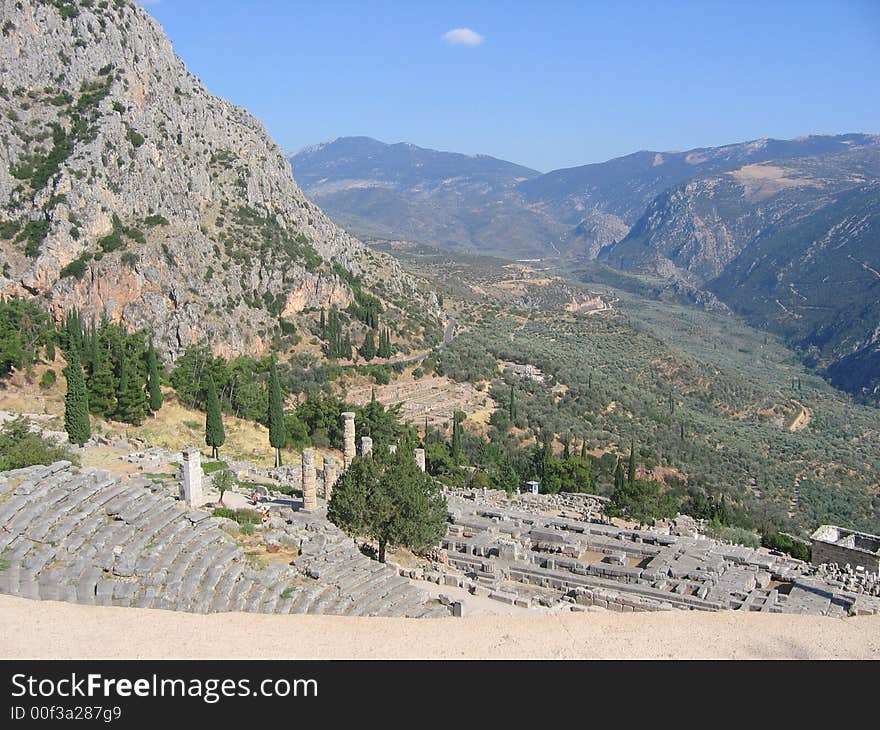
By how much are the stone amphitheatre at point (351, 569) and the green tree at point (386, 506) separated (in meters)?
0.80

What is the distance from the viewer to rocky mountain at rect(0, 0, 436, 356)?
60.2m

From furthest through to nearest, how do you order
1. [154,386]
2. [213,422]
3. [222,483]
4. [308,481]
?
1. [154,386]
2. [213,422]
3. [308,481]
4. [222,483]

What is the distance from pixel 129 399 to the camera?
4062cm

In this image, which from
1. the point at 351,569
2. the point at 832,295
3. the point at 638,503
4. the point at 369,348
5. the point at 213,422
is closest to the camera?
the point at 351,569

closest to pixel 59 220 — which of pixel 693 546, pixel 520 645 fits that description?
pixel 693 546

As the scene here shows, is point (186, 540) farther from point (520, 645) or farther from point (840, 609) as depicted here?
point (840, 609)

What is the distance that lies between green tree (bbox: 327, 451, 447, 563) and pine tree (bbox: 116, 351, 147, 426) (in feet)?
64.2

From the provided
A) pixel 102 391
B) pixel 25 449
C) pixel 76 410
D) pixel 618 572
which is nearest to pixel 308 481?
pixel 25 449

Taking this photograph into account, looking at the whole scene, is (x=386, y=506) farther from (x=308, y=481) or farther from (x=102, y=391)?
(x=102, y=391)

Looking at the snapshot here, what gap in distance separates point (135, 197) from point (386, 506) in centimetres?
5091

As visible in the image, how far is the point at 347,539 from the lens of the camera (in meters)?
24.4

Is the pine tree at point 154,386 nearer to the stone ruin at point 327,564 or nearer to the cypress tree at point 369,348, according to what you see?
the stone ruin at point 327,564

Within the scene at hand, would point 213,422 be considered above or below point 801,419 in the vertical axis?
above

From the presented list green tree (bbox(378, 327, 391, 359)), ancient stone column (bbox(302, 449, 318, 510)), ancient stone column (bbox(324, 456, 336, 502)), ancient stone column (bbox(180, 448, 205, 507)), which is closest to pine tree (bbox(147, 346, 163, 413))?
ancient stone column (bbox(324, 456, 336, 502))
